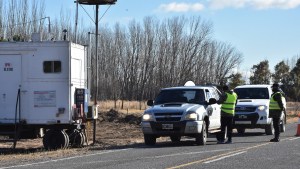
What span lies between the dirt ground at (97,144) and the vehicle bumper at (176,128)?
1.46m

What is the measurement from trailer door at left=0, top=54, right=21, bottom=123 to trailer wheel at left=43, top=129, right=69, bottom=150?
4.06 ft

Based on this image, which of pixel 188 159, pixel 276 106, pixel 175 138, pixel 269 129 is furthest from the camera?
pixel 269 129

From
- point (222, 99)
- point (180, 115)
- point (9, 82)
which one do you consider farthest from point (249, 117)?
Answer: point (9, 82)

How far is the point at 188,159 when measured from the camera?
13.6 meters

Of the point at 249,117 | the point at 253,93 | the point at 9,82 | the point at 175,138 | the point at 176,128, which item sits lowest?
the point at 175,138

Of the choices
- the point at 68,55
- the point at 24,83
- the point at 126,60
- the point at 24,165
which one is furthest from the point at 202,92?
the point at 126,60

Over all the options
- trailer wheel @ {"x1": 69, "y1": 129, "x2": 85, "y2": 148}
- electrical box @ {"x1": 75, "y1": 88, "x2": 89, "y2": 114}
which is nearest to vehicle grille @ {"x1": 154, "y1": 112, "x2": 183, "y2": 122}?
electrical box @ {"x1": 75, "y1": 88, "x2": 89, "y2": 114}

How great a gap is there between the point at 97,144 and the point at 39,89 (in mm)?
3055

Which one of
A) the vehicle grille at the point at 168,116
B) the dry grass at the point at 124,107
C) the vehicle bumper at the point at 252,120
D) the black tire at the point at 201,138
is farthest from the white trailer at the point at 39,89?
the dry grass at the point at 124,107

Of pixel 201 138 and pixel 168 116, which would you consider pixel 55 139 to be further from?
pixel 201 138

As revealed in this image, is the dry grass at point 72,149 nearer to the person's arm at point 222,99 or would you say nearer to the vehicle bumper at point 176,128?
the vehicle bumper at point 176,128

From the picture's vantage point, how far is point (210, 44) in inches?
3346

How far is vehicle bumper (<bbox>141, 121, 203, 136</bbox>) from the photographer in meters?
17.4

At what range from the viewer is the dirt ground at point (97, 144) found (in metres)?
15.9
